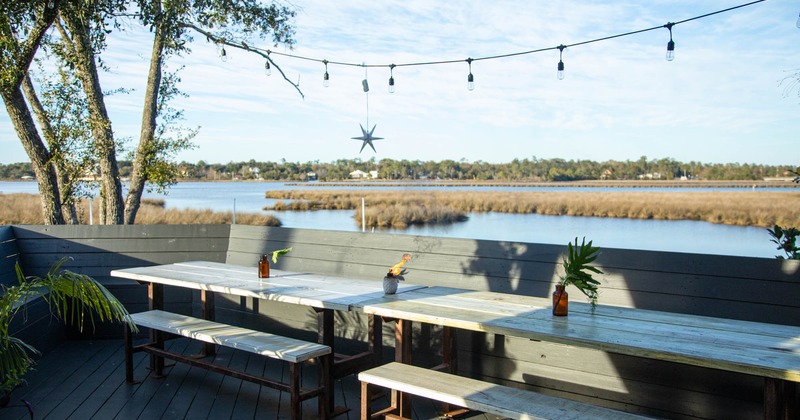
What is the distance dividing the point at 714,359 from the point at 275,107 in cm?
1766

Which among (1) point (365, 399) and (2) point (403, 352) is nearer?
(1) point (365, 399)

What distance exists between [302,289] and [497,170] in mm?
18331

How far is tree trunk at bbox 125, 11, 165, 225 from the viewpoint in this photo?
7.58 metres

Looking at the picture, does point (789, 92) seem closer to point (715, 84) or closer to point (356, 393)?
point (356, 393)

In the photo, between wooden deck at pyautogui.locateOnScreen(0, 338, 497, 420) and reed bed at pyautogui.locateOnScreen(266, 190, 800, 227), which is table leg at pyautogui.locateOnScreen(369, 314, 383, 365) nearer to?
wooden deck at pyautogui.locateOnScreen(0, 338, 497, 420)

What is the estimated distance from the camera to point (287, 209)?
81.5 ft

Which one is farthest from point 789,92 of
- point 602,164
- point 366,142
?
point 602,164

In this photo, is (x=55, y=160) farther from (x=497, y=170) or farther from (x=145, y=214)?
(x=497, y=170)

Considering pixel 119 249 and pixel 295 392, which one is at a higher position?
pixel 119 249

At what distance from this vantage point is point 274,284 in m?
3.72

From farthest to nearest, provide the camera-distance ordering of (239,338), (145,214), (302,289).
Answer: (145,214) < (302,289) < (239,338)

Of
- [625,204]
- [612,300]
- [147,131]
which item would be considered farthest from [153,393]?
[625,204]

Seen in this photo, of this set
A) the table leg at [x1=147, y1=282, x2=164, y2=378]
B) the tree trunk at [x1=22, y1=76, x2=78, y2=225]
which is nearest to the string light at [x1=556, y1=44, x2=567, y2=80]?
the table leg at [x1=147, y1=282, x2=164, y2=378]

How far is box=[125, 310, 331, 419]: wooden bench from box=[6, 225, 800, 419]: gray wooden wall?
954mm
